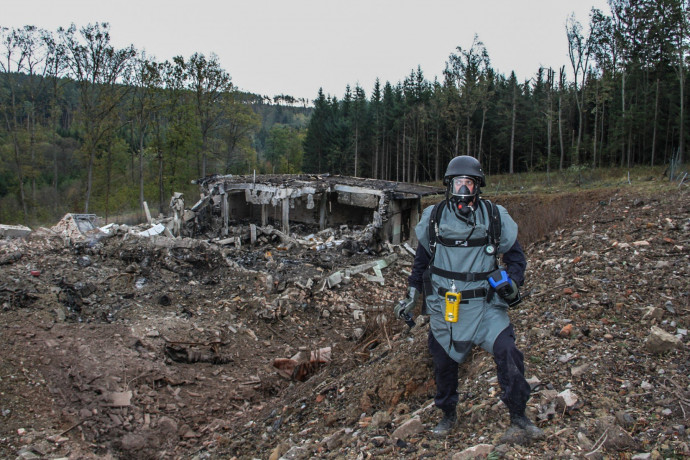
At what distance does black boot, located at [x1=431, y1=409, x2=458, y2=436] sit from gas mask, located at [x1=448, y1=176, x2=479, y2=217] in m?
1.41

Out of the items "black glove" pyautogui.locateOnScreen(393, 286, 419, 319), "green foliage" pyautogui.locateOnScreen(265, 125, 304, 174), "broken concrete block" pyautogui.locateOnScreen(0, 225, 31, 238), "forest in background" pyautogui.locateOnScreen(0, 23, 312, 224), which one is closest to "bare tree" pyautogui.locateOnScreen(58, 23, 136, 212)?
"forest in background" pyautogui.locateOnScreen(0, 23, 312, 224)

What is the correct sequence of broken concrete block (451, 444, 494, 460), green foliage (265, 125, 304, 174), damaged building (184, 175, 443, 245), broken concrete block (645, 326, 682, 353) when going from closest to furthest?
broken concrete block (451, 444, 494, 460)
broken concrete block (645, 326, 682, 353)
damaged building (184, 175, 443, 245)
green foliage (265, 125, 304, 174)

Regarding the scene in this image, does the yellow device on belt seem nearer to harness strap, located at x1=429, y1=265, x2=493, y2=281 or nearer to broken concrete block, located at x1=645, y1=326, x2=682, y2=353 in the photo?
harness strap, located at x1=429, y1=265, x2=493, y2=281

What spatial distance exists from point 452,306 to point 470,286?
18cm

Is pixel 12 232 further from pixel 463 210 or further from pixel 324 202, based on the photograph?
pixel 463 210

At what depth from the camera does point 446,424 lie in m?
3.13

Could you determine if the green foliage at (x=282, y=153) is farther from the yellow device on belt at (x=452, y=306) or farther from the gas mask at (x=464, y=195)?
the yellow device on belt at (x=452, y=306)

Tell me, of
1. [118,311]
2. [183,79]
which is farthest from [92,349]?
[183,79]

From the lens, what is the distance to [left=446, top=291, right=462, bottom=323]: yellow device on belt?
2896 mm

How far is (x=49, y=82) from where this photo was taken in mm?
22062

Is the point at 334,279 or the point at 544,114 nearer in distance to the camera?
the point at 334,279


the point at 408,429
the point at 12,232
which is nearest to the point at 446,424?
the point at 408,429

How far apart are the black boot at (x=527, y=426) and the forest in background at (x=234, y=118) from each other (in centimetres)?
1849

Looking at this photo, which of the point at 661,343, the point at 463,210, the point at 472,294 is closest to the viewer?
the point at 472,294
